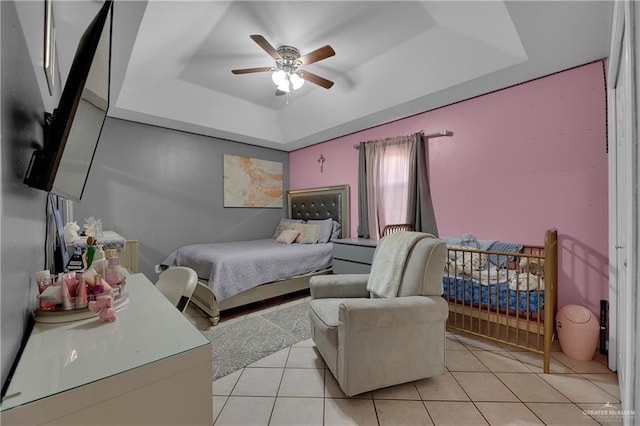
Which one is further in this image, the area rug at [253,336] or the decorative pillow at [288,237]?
the decorative pillow at [288,237]

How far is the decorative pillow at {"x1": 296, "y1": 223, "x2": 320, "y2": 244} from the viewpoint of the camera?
3.93 m

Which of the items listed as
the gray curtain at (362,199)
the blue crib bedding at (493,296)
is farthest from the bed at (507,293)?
the gray curtain at (362,199)

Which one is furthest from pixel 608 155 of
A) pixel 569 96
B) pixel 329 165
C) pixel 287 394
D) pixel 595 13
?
pixel 329 165

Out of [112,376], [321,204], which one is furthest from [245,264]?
[112,376]

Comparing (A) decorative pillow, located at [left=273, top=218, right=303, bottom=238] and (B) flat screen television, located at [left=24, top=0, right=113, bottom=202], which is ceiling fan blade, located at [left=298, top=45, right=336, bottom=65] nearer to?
(B) flat screen television, located at [left=24, top=0, right=113, bottom=202]

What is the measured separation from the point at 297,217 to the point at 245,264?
2.05 metres

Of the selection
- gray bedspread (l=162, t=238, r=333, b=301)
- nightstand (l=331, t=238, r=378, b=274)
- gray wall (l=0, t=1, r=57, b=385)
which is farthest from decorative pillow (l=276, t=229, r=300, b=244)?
gray wall (l=0, t=1, r=57, b=385)

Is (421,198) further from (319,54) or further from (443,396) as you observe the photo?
(443,396)

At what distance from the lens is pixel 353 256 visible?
323cm

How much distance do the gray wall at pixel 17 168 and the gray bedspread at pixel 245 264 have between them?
1.69 m

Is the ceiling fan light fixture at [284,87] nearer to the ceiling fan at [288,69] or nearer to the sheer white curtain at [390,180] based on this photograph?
the ceiling fan at [288,69]

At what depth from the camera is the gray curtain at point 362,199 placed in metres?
3.71

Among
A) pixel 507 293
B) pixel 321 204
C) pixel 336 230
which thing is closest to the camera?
pixel 507 293

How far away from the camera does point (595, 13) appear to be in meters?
1.60
